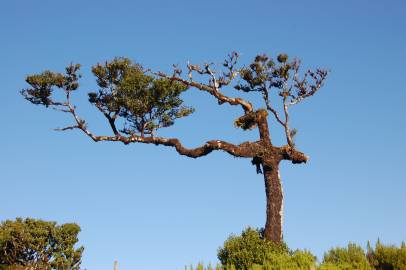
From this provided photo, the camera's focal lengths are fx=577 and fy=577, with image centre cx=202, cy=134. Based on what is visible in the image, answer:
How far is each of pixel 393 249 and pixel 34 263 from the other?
116 feet

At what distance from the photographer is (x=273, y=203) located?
30703 millimetres

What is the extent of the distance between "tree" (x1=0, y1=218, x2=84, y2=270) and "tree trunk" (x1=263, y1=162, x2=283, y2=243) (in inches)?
1048

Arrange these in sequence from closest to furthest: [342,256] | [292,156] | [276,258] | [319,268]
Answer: [319,268], [276,258], [342,256], [292,156]

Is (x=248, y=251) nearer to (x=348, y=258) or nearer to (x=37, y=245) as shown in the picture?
(x=348, y=258)

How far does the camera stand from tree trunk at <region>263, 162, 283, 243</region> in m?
29.8

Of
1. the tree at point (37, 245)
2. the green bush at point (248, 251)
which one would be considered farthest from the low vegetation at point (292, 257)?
the tree at point (37, 245)

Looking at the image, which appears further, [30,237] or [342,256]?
[30,237]

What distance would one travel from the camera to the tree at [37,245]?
51031mm

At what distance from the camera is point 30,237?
51406 mm

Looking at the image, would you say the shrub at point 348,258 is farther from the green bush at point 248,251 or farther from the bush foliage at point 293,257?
the green bush at point 248,251

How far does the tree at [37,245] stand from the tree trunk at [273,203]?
26.6 m

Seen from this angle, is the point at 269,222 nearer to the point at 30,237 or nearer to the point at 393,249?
the point at 393,249

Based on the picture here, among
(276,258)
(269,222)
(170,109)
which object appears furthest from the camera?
(170,109)

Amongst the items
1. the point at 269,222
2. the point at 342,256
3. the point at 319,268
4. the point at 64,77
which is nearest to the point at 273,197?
the point at 269,222
